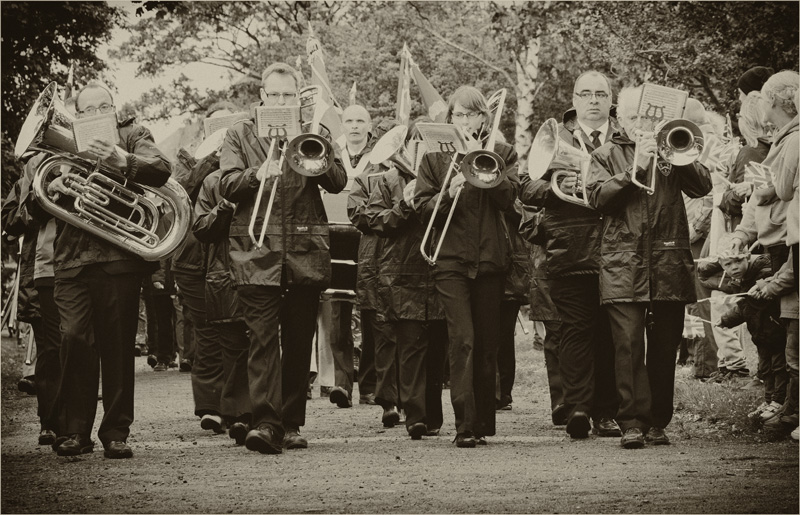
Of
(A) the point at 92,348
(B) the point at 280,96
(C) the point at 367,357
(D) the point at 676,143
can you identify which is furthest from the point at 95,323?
(C) the point at 367,357

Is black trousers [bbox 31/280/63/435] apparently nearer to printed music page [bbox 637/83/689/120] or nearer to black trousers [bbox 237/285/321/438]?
black trousers [bbox 237/285/321/438]

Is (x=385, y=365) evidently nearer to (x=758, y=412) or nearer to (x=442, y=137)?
(x=442, y=137)

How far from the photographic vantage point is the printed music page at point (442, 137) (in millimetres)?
8898

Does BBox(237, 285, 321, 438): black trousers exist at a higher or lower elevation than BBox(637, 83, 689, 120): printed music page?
lower

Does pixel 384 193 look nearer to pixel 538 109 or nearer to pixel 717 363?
pixel 717 363

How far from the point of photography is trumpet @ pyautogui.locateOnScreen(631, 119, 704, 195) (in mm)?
8664

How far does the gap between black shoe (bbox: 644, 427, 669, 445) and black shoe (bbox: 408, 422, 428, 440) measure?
1646mm

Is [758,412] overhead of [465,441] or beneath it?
overhead

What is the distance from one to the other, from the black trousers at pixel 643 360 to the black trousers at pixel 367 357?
3.47 meters

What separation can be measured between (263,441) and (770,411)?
357 centimetres

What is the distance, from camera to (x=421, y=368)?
32.0ft

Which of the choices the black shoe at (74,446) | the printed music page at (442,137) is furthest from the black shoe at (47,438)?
the printed music page at (442,137)

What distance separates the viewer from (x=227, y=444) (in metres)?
9.54

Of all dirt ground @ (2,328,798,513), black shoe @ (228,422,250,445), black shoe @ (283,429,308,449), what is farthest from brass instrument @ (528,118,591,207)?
black shoe @ (228,422,250,445)
